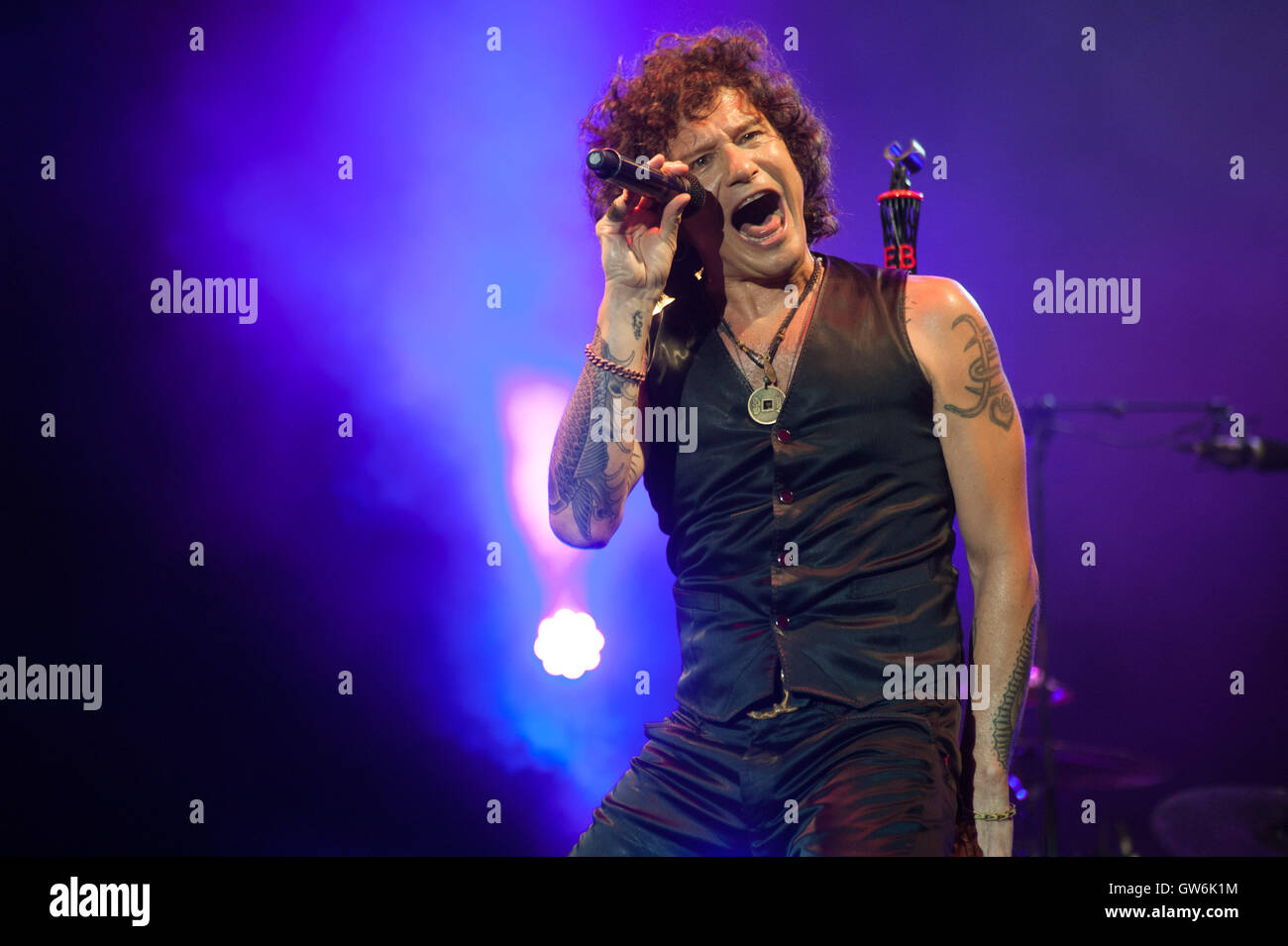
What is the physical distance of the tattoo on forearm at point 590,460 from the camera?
2398 millimetres

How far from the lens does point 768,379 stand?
2.36 metres

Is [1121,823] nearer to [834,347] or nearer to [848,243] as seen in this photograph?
[848,243]

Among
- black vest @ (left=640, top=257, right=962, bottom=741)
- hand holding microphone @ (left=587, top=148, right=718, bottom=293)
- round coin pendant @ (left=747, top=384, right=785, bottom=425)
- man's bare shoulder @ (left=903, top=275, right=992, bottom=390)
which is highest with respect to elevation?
hand holding microphone @ (left=587, top=148, right=718, bottom=293)

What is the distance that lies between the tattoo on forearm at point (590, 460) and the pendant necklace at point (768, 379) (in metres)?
0.26

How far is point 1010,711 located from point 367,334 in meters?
2.80

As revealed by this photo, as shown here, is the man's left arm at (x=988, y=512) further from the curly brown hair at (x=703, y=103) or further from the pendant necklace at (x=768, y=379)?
the curly brown hair at (x=703, y=103)

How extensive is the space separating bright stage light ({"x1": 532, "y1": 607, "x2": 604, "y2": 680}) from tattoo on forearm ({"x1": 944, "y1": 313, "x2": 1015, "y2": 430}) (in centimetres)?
212

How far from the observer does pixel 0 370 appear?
4082mm

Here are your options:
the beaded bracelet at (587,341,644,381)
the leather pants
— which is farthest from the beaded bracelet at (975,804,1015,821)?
the beaded bracelet at (587,341,644,381)

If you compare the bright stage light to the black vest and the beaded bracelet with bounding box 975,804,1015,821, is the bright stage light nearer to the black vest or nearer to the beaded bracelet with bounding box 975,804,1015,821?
the black vest

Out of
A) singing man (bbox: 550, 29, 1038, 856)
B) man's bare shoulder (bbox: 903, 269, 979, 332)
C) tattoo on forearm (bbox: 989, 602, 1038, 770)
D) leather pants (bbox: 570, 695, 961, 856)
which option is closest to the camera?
leather pants (bbox: 570, 695, 961, 856)

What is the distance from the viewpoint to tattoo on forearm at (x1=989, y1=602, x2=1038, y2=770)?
218 centimetres

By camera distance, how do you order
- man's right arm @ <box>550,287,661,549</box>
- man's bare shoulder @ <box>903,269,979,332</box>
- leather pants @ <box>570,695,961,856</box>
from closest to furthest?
leather pants @ <box>570,695,961,856</box>
man's bare shoulder @ <box>903,269,979,332</box>
man's right arm @ <box>550,287,661,549</box>

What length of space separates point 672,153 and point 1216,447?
2.32 m
